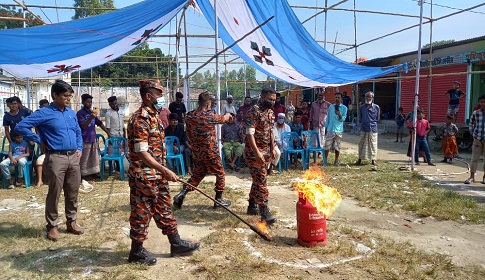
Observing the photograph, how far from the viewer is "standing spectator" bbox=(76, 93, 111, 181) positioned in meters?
7.04

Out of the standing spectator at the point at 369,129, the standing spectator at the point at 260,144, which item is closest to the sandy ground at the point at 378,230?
the standing spectator at the point at 260,144

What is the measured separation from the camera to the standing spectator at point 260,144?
460cm

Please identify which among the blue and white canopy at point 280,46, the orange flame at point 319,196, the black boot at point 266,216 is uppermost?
the blue and white canopy at point 280,46

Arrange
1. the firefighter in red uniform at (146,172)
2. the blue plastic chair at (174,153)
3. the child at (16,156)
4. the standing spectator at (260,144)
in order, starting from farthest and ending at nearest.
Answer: the blue plastic chair at (174,153) → the child at (16,156) → the standing spectator at (260,144) → the firefighter in red uniform at (146,172)

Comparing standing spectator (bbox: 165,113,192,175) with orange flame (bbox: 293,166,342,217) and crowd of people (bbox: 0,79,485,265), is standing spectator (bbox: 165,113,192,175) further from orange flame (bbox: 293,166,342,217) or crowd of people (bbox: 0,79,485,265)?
orange flame (bbox: 293,166,342,217)

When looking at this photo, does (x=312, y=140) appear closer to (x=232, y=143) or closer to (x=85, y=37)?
(x=232, y=143)

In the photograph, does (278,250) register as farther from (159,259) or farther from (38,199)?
(38,199)

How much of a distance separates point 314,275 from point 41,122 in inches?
137

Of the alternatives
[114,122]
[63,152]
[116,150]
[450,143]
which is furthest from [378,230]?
[450,143]

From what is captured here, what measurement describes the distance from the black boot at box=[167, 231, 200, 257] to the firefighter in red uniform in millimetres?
169

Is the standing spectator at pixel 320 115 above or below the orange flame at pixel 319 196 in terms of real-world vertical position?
above

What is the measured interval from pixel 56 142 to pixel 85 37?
3051 mm

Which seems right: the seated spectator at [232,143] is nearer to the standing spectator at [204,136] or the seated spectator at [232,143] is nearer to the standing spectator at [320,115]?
the standing spectator at [320,115]

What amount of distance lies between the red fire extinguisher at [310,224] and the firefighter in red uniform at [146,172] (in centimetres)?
146
